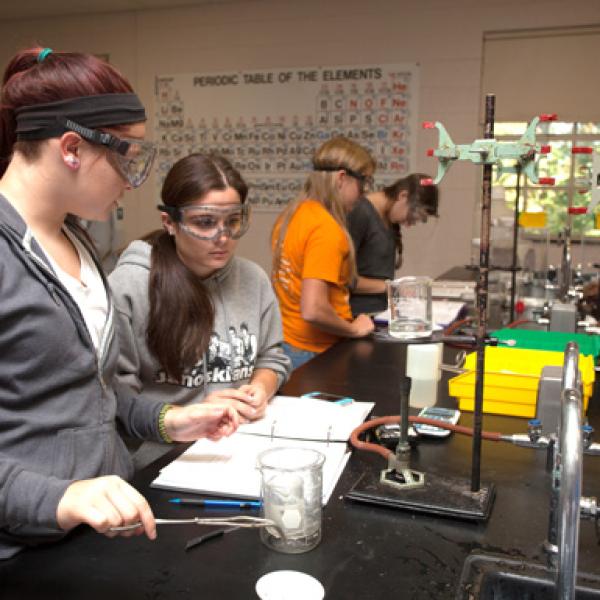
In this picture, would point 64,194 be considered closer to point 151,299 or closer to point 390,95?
point 151,299

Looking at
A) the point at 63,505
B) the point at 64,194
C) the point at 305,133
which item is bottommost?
the point at 63,505

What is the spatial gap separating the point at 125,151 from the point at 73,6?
221 inches

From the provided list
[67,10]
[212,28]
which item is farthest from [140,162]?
[67,10]

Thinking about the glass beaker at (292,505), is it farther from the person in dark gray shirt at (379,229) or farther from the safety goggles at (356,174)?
the person in dark gray shirt at (379,229)

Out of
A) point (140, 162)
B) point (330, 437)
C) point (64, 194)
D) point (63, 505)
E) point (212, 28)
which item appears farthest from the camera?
point (212, 28)

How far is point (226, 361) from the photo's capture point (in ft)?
5.67

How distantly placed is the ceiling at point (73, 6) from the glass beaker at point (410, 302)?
16.0ft

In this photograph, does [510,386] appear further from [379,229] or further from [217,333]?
[379,229]

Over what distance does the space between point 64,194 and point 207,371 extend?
74 cm

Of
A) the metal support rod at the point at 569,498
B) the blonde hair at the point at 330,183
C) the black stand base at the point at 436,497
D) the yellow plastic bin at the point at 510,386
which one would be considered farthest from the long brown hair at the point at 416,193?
the metal support rod at the point at 569,498

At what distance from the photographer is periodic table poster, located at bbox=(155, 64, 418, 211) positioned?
17.6 ft

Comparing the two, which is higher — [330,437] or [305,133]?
[305,133]

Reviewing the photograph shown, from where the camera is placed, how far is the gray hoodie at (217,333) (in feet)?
5.29

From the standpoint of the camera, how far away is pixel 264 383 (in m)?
1.70
